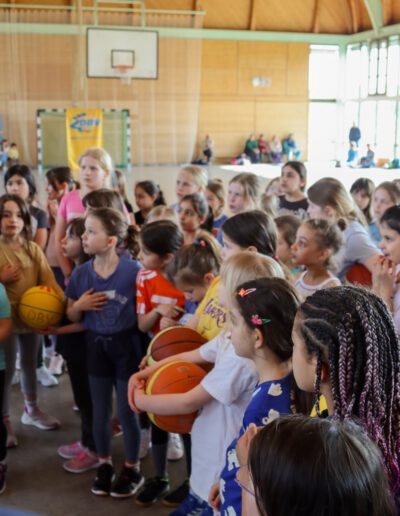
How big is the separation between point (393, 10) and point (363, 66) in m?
3.09

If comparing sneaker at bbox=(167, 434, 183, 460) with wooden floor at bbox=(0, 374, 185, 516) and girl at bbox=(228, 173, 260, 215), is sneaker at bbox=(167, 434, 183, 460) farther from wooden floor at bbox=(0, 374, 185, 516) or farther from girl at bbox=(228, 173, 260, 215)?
girl at bbox=(228, 173, 260, 215)

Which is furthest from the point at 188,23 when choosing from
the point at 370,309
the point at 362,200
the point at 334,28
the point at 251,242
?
the point at 370,309

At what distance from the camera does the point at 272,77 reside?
87.0 ft

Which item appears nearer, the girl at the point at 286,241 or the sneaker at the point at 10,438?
the sneaker at the point at 10,438

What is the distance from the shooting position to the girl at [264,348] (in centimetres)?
206

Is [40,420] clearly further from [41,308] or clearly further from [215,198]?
[215,198]

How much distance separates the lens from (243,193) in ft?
17.7

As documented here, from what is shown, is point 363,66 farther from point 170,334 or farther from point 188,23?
point 170,334

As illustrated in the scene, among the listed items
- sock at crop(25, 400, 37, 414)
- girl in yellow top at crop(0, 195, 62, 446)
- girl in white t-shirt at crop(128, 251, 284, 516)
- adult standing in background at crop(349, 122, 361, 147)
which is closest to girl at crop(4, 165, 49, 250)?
girl in yellow top at crop(0, 195, 62, 446)

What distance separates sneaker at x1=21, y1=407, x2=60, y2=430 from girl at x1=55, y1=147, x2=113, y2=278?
3.62 ft

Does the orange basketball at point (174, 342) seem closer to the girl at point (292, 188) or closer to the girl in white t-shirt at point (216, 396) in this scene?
the girl in white t-shirt at point (216, 396)

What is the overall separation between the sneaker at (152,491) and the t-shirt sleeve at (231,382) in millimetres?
1218

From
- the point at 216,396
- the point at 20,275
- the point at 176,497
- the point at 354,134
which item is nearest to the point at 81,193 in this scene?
the point at 20,275

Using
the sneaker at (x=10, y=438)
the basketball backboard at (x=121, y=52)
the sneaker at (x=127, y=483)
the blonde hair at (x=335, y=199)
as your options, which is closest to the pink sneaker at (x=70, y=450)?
the sneaker at (x=10, y=438)
